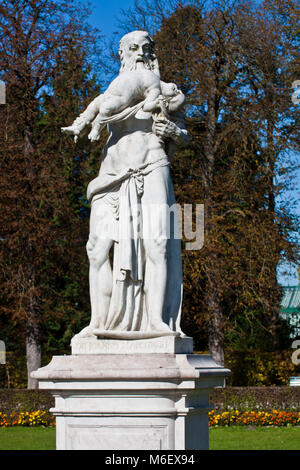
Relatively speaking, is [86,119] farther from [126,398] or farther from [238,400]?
[238,400]

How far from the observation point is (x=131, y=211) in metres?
6.80

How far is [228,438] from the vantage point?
12773 millimetres

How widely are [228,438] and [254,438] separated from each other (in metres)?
0.41

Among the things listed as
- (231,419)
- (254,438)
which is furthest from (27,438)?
(231,419)

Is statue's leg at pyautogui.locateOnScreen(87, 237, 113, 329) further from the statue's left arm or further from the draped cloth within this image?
the statue's left arm

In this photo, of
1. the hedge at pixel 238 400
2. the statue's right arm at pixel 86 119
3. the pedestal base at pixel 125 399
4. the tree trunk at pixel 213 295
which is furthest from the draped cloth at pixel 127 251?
the tree trunk at pixel 213 295

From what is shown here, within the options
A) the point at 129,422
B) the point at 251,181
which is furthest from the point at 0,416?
the point at 129,422

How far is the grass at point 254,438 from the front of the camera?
11.8 metres

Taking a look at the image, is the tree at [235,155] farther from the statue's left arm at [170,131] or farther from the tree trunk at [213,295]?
the statue's left arm at [170,131]

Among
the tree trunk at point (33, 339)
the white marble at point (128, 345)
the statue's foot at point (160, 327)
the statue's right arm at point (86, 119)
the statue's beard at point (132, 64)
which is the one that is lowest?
the tree trunk at point (33, 339)

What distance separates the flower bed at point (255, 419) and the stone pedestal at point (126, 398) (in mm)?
8487

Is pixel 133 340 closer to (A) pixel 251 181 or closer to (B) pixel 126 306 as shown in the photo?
(B) pixel 126 306

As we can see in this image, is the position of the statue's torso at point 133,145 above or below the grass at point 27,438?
above

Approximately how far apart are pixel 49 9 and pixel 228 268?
747 centimetres
